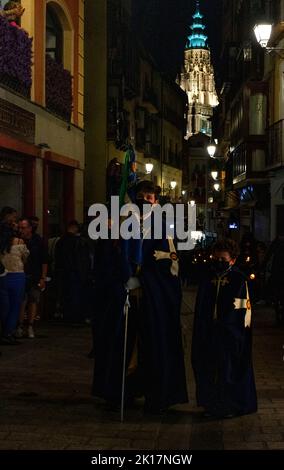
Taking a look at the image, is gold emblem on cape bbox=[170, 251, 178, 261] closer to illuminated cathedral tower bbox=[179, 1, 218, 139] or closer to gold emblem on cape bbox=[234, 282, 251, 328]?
gold emblem on cape bbox=[234, 282, 251, 328]

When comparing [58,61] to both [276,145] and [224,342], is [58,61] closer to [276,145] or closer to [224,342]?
[276,145]

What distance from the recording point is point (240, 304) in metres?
7.27

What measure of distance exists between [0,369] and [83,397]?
1763 mm

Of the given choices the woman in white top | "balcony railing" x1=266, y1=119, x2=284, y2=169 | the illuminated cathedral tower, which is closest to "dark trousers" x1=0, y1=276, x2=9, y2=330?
the woman in white top

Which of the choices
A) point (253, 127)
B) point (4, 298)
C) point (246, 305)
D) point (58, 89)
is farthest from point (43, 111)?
point (253, 127)

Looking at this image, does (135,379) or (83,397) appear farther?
(83,397)

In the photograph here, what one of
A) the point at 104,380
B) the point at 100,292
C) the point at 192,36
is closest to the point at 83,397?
the point at 104,380

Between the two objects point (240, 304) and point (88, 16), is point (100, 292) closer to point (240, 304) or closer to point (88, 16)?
point (240, 304)

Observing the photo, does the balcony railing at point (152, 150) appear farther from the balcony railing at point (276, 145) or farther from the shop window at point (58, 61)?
the shop window at point (58, 61)

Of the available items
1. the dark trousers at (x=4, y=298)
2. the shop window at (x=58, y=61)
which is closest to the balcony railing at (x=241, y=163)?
the shop window at (x=58, y=61)

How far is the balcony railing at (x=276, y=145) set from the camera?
24.3 metres

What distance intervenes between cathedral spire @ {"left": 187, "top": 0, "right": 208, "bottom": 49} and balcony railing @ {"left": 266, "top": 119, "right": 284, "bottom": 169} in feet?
474

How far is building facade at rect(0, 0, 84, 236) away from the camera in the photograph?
13.6m

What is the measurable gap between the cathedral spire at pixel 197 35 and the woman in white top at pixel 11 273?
527 feet
